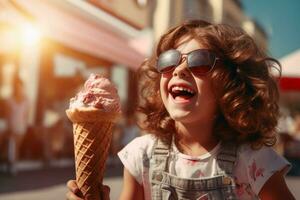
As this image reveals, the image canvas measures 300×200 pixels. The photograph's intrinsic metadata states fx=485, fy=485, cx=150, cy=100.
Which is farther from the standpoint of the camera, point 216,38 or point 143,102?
point 143,102

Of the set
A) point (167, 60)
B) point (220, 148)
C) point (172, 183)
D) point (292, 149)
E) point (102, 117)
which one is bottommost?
point (292, 149)

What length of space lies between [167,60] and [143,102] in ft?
1.50

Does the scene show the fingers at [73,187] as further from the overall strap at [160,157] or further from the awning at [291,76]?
the awning at [291,76]

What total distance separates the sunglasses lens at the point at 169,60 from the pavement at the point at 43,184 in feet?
10.7

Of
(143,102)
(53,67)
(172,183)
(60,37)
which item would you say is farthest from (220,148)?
(53,67)

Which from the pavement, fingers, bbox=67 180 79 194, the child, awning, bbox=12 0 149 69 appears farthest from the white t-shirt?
awning, bbox=12 0 149 69

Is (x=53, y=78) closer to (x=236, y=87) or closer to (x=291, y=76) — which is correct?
(x=291, y=76)

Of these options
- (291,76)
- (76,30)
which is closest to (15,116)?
(76,30)

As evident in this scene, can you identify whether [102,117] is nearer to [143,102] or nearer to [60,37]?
[143,102]

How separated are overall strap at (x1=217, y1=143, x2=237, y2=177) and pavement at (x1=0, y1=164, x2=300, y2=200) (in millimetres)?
3218

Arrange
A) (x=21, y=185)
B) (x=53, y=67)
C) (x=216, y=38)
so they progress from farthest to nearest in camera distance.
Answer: (x=53, y=67), (x=21, y=185), (x=216, y=38)

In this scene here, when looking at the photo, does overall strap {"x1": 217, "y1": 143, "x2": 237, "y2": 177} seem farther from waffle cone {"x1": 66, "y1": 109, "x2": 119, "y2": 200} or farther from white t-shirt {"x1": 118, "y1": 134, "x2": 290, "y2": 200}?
waffle cone {"x1": 66, "y1": 109, "x2": 119, "y2": 200}

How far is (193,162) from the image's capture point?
2037mm

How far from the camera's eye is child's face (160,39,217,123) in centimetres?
194
